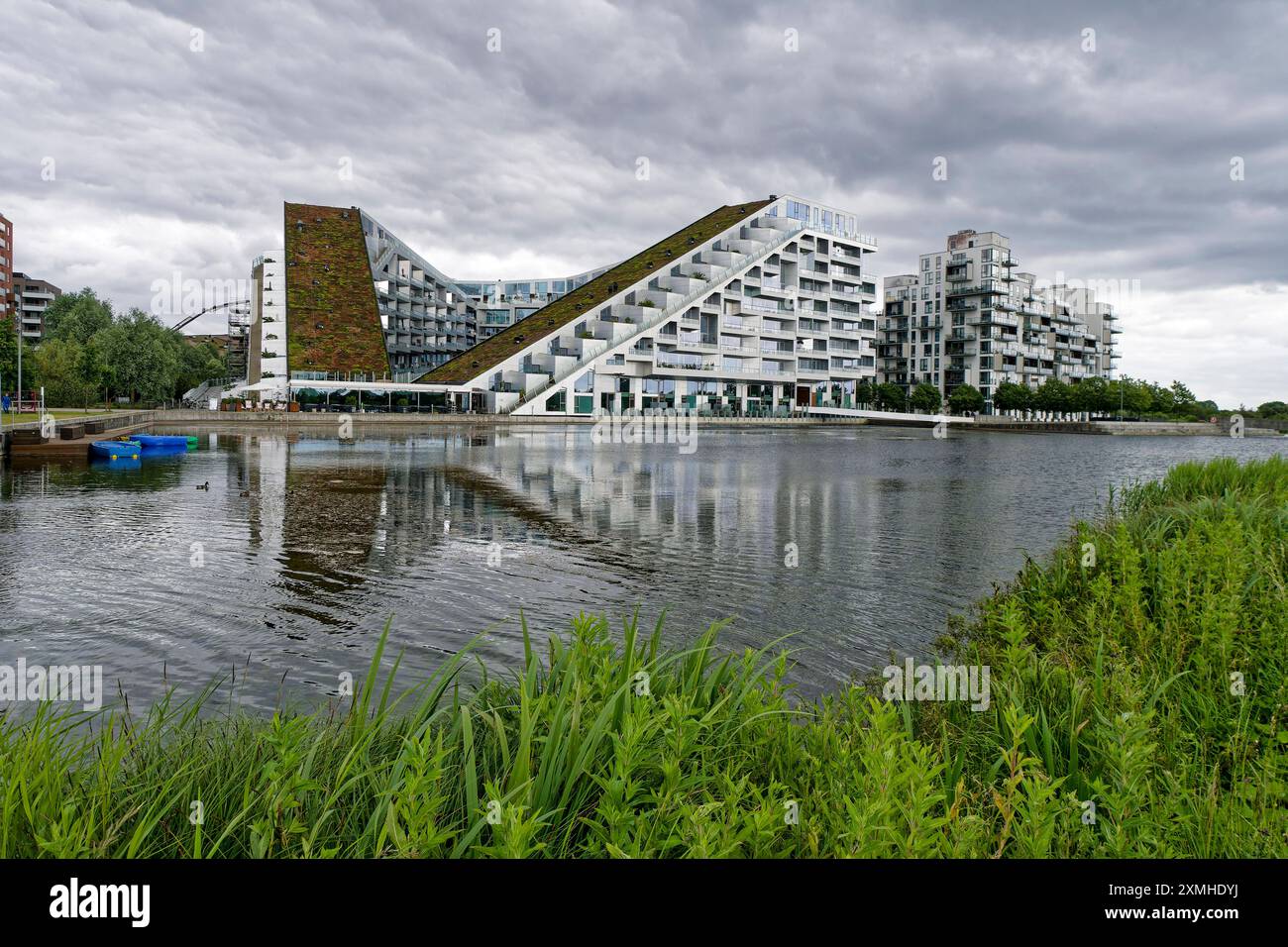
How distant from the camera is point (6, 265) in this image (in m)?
154

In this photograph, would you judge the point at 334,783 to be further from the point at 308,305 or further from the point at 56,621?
the point at 308,305

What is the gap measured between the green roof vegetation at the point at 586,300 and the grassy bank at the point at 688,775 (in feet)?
326

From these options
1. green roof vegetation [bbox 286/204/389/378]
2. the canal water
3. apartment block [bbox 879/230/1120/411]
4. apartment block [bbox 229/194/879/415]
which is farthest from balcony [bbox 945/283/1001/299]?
the canal water

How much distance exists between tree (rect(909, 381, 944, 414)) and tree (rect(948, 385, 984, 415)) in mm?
2604

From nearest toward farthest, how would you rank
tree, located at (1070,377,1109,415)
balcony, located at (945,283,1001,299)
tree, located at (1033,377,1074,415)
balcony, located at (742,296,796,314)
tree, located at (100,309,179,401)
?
tree, located at (100,309,179,401), balcony, located at (742,296,796,314), tree, located at (1033,377,1074,415), tree, located at (1070,377,1109,415), balcony, located at (945,283,1001,299)

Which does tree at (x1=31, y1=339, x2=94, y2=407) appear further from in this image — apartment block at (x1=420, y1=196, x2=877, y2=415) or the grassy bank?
the grassy bank

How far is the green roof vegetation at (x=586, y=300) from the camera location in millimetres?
109375

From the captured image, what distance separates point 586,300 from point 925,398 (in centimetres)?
6506

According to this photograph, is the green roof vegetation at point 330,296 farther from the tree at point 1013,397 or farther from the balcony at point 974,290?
the balcony at point 974,290

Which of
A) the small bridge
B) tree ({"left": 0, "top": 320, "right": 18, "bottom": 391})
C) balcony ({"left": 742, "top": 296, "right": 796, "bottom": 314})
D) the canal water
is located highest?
balcony ({"left": 742, "top": 296, "right": 796, "bottom": 314})

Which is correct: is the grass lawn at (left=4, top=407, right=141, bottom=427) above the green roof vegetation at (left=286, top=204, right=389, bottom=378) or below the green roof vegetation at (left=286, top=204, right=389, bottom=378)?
below

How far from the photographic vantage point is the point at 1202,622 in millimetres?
7328

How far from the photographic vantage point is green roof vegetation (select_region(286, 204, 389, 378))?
328ft
